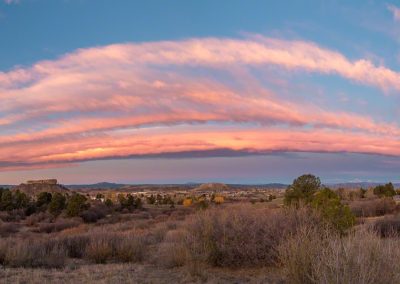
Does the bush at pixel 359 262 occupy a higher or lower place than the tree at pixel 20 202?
higher

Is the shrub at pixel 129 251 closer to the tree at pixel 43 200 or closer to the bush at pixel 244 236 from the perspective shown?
the bush at pixel 244 236

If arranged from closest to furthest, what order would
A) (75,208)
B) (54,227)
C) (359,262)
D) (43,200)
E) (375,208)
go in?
(359,262) < (54,227) < (375,208) < (75,208) < (43,200)

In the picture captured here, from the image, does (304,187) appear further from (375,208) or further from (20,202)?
(20,202)

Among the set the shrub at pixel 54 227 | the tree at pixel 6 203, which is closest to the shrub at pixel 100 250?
the shrub at pixel 54 227

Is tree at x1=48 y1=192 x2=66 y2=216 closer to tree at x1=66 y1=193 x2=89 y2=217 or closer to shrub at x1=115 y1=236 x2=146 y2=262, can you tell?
tree at x1=66 y1=193 x2=89 y2=217

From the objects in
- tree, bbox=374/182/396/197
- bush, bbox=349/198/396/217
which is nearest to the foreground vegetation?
bush, bbox=349/198/396/217

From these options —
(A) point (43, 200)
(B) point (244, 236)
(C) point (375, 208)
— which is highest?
(B) point (244, 236)

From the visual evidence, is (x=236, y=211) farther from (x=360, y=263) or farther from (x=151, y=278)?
(x=360, y=263)

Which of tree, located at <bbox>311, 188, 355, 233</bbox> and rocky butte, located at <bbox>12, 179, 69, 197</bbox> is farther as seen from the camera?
rocky butte, located at <bbox>12, 179, 69, 197</bbox>

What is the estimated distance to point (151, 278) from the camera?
12.6 meters

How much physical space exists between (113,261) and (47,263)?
2.38 metres

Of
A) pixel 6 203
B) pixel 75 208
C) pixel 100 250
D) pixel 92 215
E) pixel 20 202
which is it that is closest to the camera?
pixel 100 250

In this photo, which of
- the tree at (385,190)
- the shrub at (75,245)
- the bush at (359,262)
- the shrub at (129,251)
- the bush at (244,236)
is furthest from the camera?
the tree at (385,190)

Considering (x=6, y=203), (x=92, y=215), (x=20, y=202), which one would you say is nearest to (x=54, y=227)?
(x=92, y=215)
